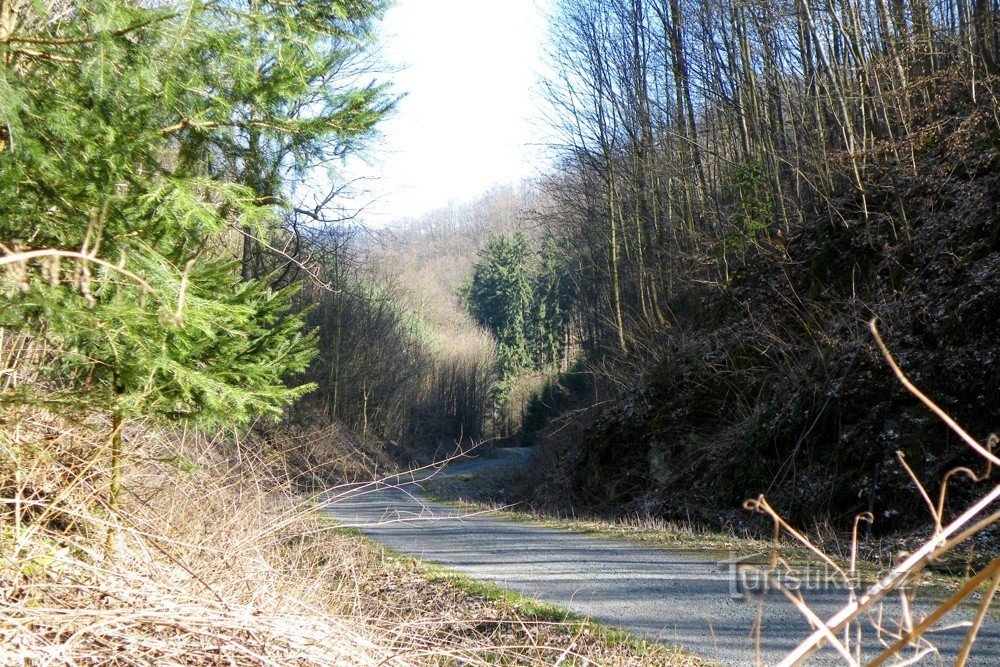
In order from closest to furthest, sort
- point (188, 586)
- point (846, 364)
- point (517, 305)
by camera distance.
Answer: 1. point (188, 586)
2. point (846, 364)
3. point (517, 305)

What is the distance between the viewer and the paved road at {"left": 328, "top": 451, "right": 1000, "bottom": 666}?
16.9 feet

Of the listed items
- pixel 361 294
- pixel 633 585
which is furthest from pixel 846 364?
pixel 361 294

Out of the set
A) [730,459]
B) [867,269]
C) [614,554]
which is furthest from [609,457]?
[614,554]

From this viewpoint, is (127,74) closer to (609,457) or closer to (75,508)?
(75,508)

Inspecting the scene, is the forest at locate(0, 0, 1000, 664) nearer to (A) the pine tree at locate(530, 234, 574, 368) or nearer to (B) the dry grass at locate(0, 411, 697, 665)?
(B) the dry grass at locate(0, 411, 697, 665)

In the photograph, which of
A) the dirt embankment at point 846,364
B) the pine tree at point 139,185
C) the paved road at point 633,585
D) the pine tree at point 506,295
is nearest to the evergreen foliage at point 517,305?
the pine tree at point 506,295

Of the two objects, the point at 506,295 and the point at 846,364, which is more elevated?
the point at 506,295

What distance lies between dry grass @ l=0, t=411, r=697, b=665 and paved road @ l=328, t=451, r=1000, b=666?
0.48m

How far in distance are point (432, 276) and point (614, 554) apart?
174ft

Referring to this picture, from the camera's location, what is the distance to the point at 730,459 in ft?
40.7

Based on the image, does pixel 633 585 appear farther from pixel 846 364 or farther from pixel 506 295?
pixel 506 295

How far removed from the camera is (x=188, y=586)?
3.93 metres

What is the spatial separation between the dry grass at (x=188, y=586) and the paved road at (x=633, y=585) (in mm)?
478

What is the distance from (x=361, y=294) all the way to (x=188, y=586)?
86.4 feet
